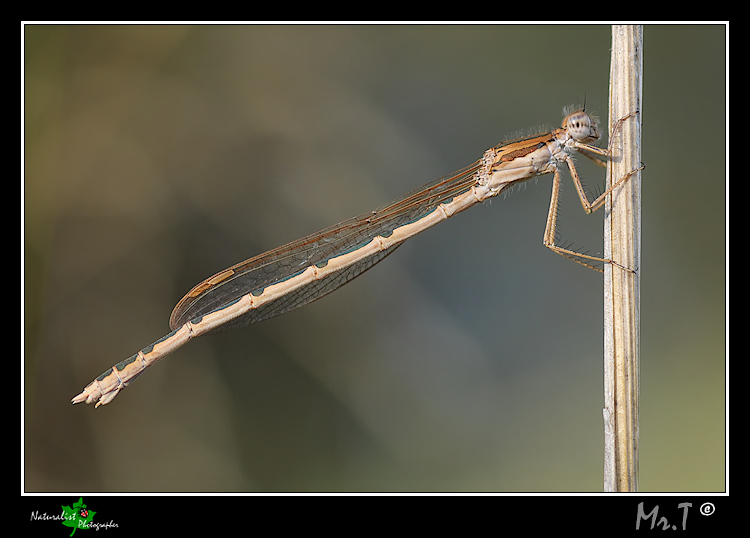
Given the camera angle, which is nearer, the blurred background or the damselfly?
the damselfly

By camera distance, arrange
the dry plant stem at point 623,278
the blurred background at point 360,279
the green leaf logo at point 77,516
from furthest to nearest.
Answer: the blurred background at point 360,279 < the green leaf logo at point 77,516 < the dry plant stem at point 623,278

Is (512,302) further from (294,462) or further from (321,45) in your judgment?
(321,45)

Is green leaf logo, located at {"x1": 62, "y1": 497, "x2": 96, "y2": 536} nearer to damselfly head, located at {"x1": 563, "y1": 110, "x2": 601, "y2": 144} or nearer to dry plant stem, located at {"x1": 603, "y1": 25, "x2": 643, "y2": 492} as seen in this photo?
dry plant stem, located at {"x1": 603, "y1": 25, "x2": 643, "y2": 492}

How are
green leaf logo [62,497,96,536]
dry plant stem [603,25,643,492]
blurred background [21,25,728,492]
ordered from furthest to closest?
blurred background [21,25,728,492] → green leaf logo [62,497,96,536] → dry plant stem [603,25,643,492]

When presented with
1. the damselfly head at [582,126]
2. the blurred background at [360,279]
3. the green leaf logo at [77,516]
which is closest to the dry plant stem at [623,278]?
the damselfly head at [582,126]

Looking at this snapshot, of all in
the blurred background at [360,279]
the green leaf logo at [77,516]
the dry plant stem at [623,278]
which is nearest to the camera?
the dry plant stem at [623,278]

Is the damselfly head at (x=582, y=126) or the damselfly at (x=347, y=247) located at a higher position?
the damselfly head at (x=582, y=126)

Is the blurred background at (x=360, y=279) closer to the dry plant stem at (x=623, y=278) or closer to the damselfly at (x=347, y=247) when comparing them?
the damselfly at (x=347, y=247)

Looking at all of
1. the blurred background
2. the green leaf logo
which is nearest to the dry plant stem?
the blurred background
